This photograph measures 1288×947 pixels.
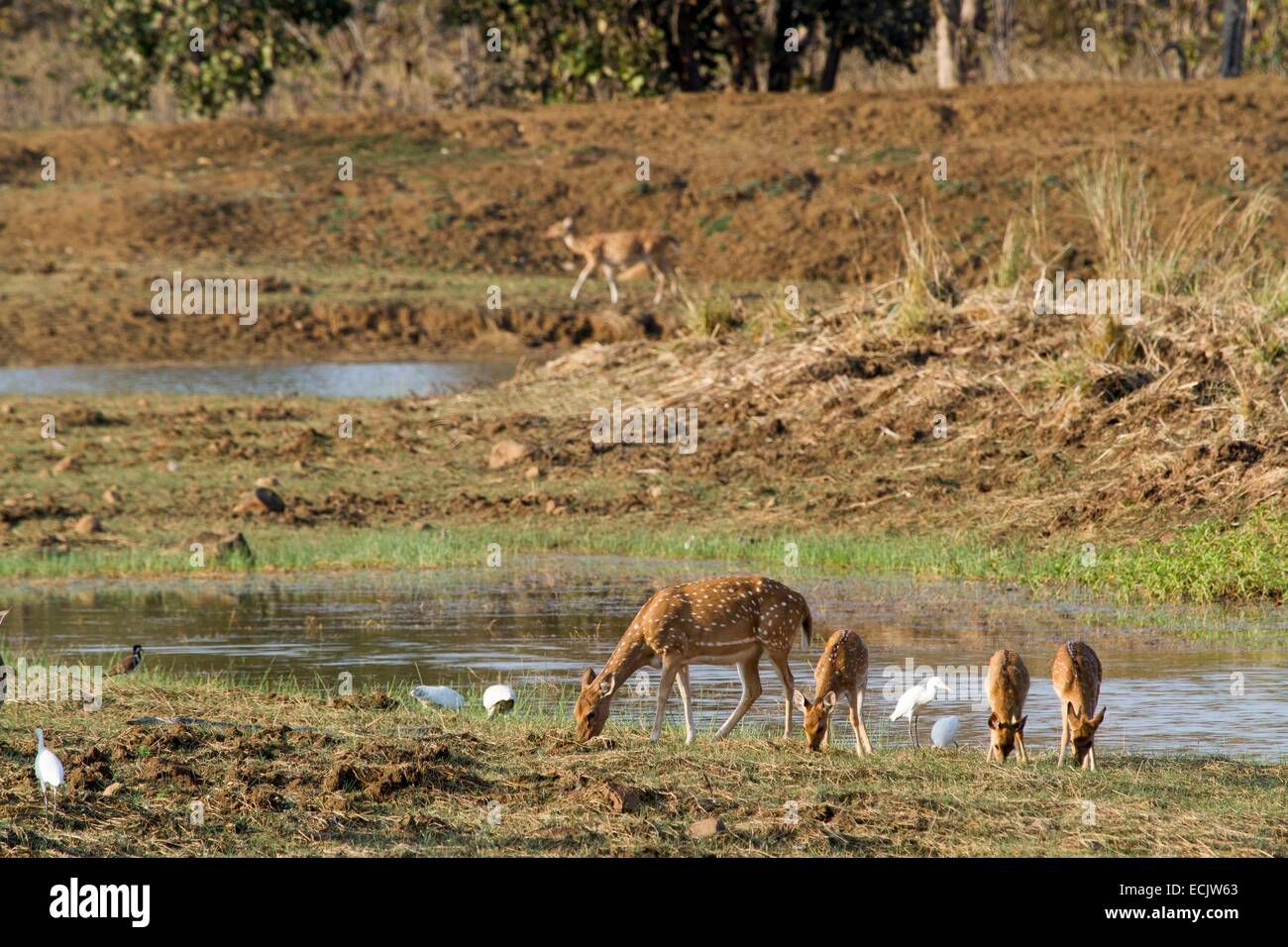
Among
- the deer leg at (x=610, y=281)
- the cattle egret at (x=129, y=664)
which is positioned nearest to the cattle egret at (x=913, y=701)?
the cattle egret at (x=129, y=664)

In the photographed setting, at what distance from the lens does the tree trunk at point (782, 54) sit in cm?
3659

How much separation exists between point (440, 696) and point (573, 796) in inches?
88.6

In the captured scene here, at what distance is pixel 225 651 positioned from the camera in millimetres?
11883

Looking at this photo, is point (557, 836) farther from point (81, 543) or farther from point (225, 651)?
point (81, 543)

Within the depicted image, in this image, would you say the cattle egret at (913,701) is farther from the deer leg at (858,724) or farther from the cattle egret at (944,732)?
the deer leg at (858,724)

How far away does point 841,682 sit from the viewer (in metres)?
8.80

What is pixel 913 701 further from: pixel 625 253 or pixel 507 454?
pixel 625 253

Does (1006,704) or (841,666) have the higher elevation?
(841,666)

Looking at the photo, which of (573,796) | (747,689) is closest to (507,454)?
(747,689)

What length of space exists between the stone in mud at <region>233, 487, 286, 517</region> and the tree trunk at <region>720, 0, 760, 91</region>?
839 inches

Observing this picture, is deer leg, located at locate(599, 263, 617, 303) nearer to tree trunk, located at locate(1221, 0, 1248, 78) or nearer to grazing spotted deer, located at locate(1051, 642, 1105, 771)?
tree trunk, located at locate(1221, 0, 1248, 78)

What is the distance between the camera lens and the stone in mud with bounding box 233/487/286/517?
16695 millimetres

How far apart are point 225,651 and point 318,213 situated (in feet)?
66.8

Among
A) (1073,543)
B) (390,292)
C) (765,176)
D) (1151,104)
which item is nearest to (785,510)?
(1073,543)
